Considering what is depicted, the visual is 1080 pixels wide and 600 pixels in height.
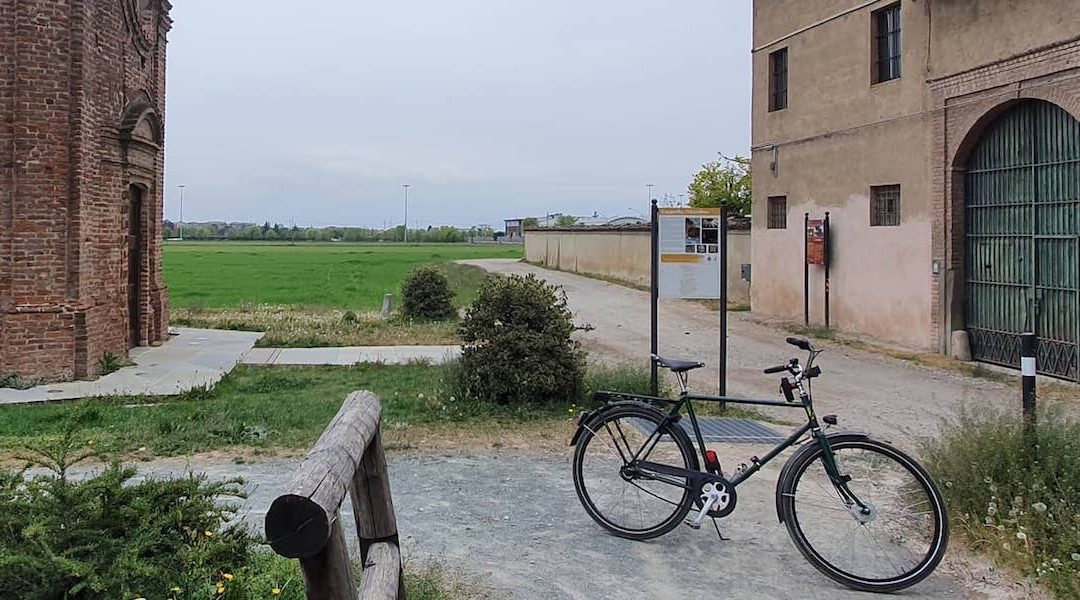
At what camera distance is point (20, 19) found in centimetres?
1130

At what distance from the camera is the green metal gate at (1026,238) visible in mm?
12227

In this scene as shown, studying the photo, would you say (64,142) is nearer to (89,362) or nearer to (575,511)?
(89,362)

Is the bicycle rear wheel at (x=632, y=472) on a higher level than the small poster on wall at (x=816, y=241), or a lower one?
lower

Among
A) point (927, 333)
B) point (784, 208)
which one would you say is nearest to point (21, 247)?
point (927, 333)

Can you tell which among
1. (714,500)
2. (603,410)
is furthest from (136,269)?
(714,500)

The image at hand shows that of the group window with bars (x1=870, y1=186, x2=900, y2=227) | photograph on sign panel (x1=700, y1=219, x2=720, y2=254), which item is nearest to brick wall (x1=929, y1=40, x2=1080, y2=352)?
window with bars (x1=870, y1=186, x2=900, y2=227)

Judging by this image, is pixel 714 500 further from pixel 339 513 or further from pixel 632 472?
pixel 339 513

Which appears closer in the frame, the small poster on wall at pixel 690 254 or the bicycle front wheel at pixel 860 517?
the bicycle front wheel at pixel 860 517

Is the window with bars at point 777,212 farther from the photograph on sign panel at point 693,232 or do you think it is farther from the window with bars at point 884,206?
the photograph on sign panel at point 693,232

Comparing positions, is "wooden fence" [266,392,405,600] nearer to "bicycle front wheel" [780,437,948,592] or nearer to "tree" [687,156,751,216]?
"bicycle front wheel" [780,437,948,592]

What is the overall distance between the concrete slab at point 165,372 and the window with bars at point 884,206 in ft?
36.9

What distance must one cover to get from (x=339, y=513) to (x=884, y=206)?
614 inches

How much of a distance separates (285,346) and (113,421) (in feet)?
22.7

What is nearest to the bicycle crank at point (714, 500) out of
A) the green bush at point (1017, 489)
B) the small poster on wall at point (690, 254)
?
the green bush at point (1017, 489)
